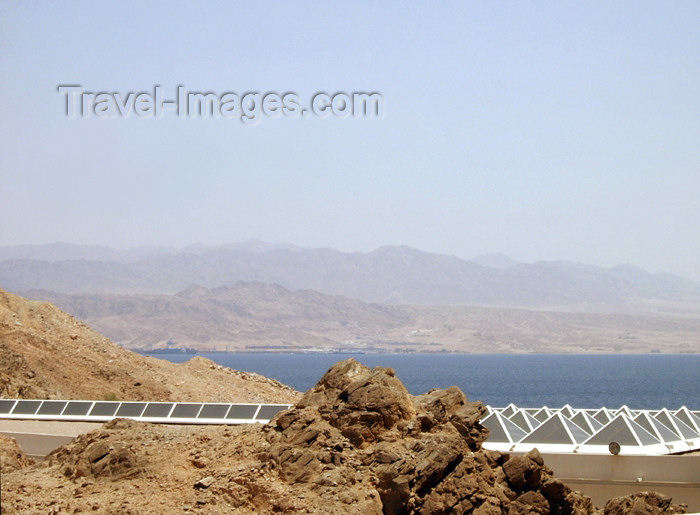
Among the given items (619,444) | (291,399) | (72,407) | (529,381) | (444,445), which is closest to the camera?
(444,445)

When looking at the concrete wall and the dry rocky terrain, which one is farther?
the concrete wall

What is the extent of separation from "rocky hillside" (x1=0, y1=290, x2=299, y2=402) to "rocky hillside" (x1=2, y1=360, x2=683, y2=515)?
2520cm

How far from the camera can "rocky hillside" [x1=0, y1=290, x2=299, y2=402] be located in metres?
44.7

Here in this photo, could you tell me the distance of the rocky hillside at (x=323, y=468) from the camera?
54.5ft

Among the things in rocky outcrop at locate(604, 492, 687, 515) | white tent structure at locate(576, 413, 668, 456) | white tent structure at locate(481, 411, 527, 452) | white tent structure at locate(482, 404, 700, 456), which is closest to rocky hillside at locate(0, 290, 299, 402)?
white tent structure at locate(481, 411, 527, 452)

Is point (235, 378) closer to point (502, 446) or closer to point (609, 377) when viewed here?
point (502, 446)

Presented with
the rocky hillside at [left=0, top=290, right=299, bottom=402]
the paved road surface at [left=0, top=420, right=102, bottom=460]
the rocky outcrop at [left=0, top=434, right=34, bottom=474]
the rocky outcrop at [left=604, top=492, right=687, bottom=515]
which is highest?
the rocky outcrop at [left=0, top=434, right=34, bottom=474]

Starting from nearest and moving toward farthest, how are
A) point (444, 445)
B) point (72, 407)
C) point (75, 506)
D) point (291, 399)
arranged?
1. point (75, 506)
2. point (444, 445)
3. point (72, 407)
4. point (291, 399)

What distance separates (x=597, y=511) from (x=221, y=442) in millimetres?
7646

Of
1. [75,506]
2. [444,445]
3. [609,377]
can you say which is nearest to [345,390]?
[444,445]

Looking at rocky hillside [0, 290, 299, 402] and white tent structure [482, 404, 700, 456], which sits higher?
white tent structure [482, 404, 700, 456]

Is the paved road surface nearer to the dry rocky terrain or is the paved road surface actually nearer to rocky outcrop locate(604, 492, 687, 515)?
the dry rocky terrain

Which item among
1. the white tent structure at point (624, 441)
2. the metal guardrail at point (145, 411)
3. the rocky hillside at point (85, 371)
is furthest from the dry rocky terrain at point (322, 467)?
the rocky hillside at point (85, 371)

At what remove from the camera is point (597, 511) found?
19.6m
